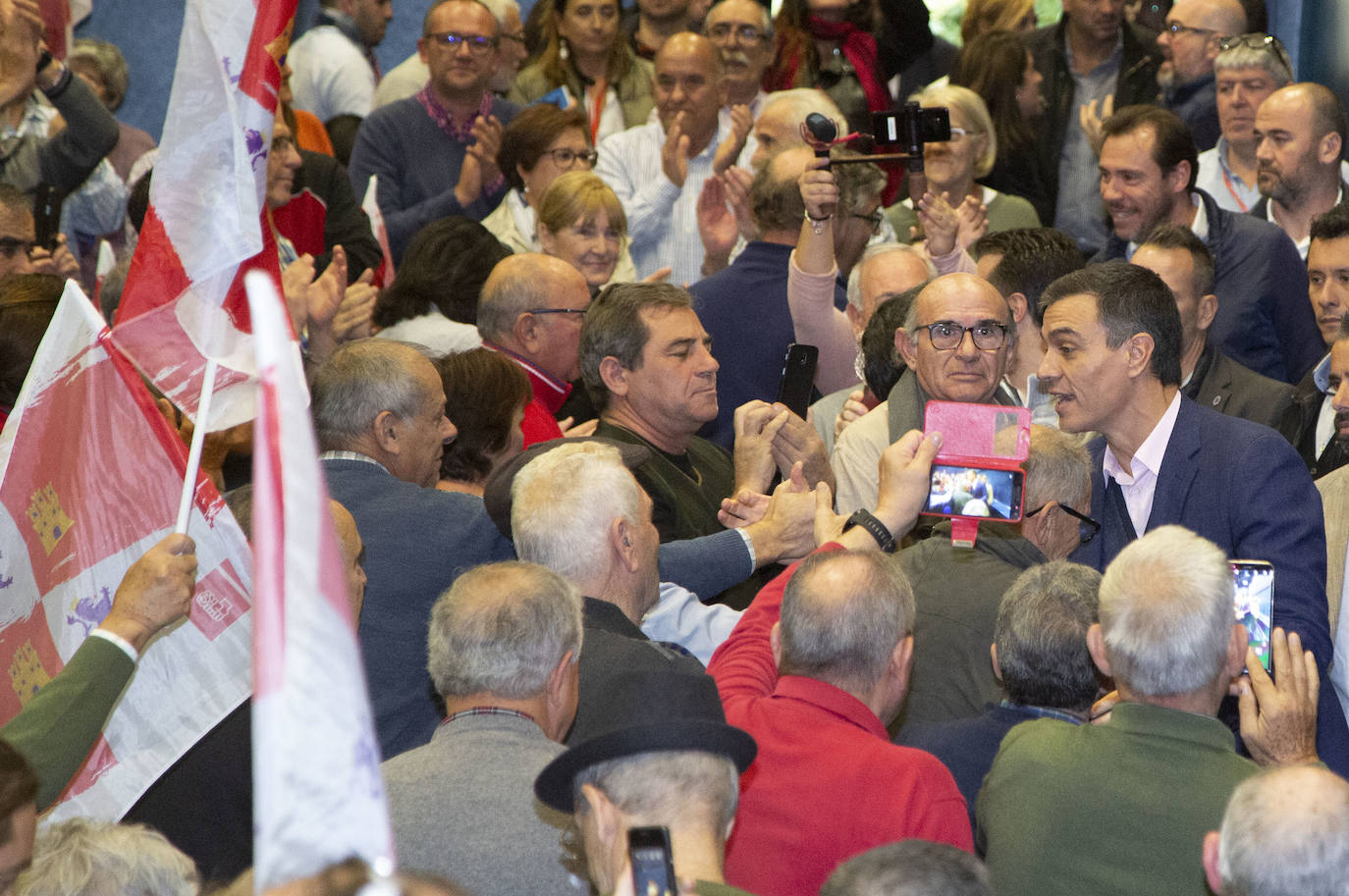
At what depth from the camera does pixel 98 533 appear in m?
3.20

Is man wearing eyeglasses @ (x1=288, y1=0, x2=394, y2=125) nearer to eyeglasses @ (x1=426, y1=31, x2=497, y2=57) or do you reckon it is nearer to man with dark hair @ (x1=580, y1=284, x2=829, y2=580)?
eyeglasses @ (x1=426, y1=31, x2=497, y2=57)

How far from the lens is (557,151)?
641 cm

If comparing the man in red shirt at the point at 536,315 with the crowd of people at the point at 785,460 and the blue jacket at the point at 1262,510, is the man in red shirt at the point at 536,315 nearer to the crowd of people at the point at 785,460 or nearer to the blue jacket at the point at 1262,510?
the crowd of people at the point at 785,460

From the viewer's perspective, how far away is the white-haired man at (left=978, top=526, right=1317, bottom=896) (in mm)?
2590

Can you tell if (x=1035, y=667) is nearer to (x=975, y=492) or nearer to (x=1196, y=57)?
(x=975, y=492)

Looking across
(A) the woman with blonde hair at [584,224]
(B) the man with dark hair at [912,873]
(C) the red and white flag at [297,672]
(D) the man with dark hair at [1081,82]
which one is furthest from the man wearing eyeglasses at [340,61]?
(C) the red and white flag at [297,672]

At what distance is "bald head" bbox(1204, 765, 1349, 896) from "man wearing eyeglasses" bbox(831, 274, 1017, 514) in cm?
229

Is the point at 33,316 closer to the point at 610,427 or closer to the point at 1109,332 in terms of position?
the point at 610,427

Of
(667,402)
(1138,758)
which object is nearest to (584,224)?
(667,402)

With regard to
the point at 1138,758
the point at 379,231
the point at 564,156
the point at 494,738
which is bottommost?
the point at 1138,758

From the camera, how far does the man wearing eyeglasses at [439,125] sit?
22.6 feet

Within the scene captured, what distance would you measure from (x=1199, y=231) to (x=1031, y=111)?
168cm

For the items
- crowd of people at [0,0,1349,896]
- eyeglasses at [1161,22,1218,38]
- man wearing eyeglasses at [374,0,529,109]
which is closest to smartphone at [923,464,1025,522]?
crowd of people at [0,0,1349,896]

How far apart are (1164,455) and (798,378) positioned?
136cm
